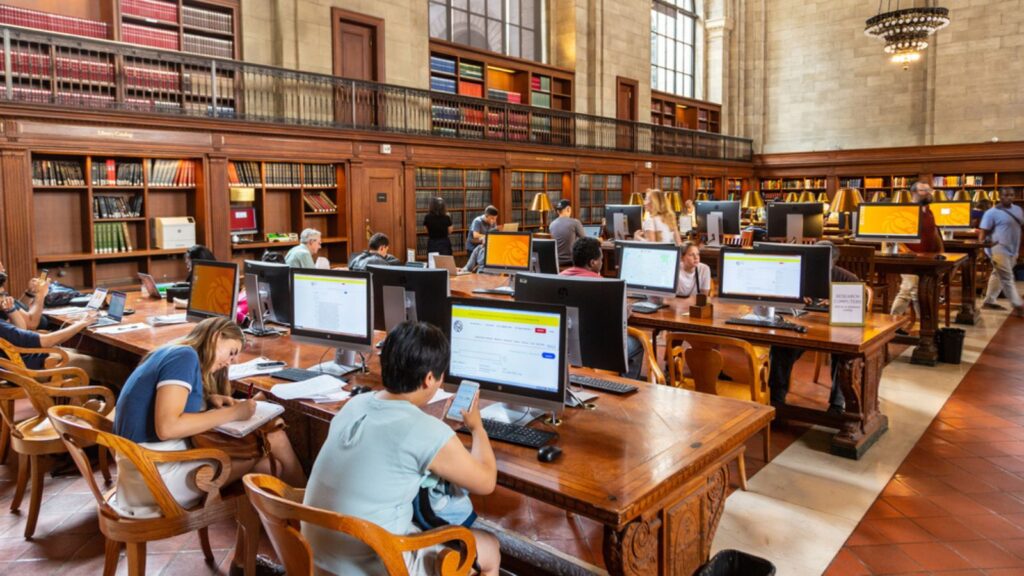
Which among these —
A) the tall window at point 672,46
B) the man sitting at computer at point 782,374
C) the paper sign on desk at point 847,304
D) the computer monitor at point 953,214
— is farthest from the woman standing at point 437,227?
the tall window at point 672,46

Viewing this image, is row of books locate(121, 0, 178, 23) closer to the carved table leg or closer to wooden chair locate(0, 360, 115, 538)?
wooden chair locate(0, 360, 115, 538)

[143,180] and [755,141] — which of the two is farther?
[755,141]

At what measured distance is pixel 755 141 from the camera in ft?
A: 57.1

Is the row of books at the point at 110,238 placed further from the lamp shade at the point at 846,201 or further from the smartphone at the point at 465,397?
the lamp shade at the point at 846,201

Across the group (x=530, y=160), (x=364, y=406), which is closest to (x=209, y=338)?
(x=364, y=406)

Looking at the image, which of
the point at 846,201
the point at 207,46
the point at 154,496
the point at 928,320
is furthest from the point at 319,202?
the point at 154,496

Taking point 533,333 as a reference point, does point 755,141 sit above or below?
above

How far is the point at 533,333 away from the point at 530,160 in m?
9.28

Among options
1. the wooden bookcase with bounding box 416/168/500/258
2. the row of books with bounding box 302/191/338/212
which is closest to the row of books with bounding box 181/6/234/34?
the row of books with bounding box 302/191/338/212

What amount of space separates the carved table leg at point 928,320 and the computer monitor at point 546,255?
10.1 feet

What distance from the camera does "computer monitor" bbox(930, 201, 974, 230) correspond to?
8.56 meters

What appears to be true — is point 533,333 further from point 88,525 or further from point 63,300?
point 63,300

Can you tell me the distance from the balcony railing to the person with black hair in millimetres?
6023

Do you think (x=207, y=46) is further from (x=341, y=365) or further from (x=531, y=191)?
(x=341, y=365)
